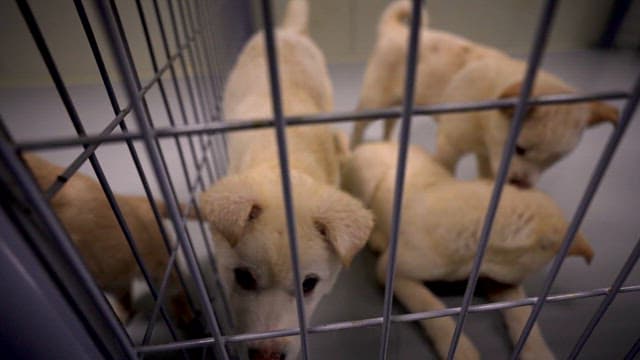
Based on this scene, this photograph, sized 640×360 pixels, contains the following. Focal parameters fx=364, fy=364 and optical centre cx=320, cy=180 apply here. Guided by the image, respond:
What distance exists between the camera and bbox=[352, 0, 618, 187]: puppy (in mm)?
1116

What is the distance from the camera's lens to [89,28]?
0.49 metres

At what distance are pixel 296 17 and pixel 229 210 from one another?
167 cm

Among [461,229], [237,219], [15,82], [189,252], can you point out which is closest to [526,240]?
[461,229]

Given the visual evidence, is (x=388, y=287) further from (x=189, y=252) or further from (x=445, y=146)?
(x=445, y=146)

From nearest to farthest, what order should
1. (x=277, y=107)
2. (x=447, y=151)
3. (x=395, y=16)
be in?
(x=277, y=107)
(x=447, y=151)
(x=395, y=16)

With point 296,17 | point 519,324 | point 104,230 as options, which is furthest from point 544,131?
point 296,17

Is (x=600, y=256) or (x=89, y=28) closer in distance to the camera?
(x=89, y=28)

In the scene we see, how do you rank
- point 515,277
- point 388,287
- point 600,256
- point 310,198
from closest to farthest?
point 388,287 < point 310,198 < point 515,277 < point 600,256

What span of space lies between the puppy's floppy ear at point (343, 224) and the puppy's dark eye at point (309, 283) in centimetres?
9

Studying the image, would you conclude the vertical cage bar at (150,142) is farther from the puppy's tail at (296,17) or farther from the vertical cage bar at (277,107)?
the puppy's tail at (296,17)

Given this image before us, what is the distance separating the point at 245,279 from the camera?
2.43ft

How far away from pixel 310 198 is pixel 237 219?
0.56ft

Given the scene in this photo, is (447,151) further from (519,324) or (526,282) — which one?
(519,324)

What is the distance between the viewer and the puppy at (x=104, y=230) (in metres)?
0.72
